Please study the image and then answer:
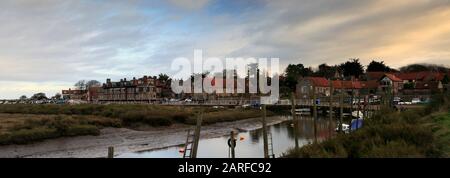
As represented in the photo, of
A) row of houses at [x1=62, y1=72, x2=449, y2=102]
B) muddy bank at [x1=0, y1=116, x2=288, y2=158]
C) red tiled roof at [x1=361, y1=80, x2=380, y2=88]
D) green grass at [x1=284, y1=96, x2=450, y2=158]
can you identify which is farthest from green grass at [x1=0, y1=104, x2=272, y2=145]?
red tiled roof at [x1=361, y1=80, x2=380, y2=88]

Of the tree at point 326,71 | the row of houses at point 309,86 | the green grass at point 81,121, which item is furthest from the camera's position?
the tree at point 326,71

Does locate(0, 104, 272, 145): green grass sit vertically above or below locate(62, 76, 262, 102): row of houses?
below

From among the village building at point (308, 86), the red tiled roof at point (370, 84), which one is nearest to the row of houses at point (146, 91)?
the village building at point (308, 86)

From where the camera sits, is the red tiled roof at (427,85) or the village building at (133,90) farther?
the village building at (133,90)

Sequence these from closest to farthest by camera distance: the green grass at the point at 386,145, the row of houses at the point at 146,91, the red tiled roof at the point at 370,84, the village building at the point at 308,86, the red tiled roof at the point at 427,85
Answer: the green grass at the point at 386,145
the red tiled roof at the point at 427,85
the village building at the point at 308,86
the red tiled roof at the point at 370,84
the row of houses at the point at 146,91

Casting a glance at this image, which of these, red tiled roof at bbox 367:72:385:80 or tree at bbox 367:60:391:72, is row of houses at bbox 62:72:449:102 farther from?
tree at bbox 367:60:391:72

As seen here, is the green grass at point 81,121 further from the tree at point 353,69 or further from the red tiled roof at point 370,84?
the tree at point 353,69

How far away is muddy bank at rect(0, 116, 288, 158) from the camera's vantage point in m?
39.2

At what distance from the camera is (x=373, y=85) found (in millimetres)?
144625

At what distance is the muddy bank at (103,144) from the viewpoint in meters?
39.2

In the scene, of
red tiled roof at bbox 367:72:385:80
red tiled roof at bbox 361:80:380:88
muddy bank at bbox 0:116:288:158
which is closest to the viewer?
muddy bank at bbox 0:116:288:158

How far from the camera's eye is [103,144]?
153ft
